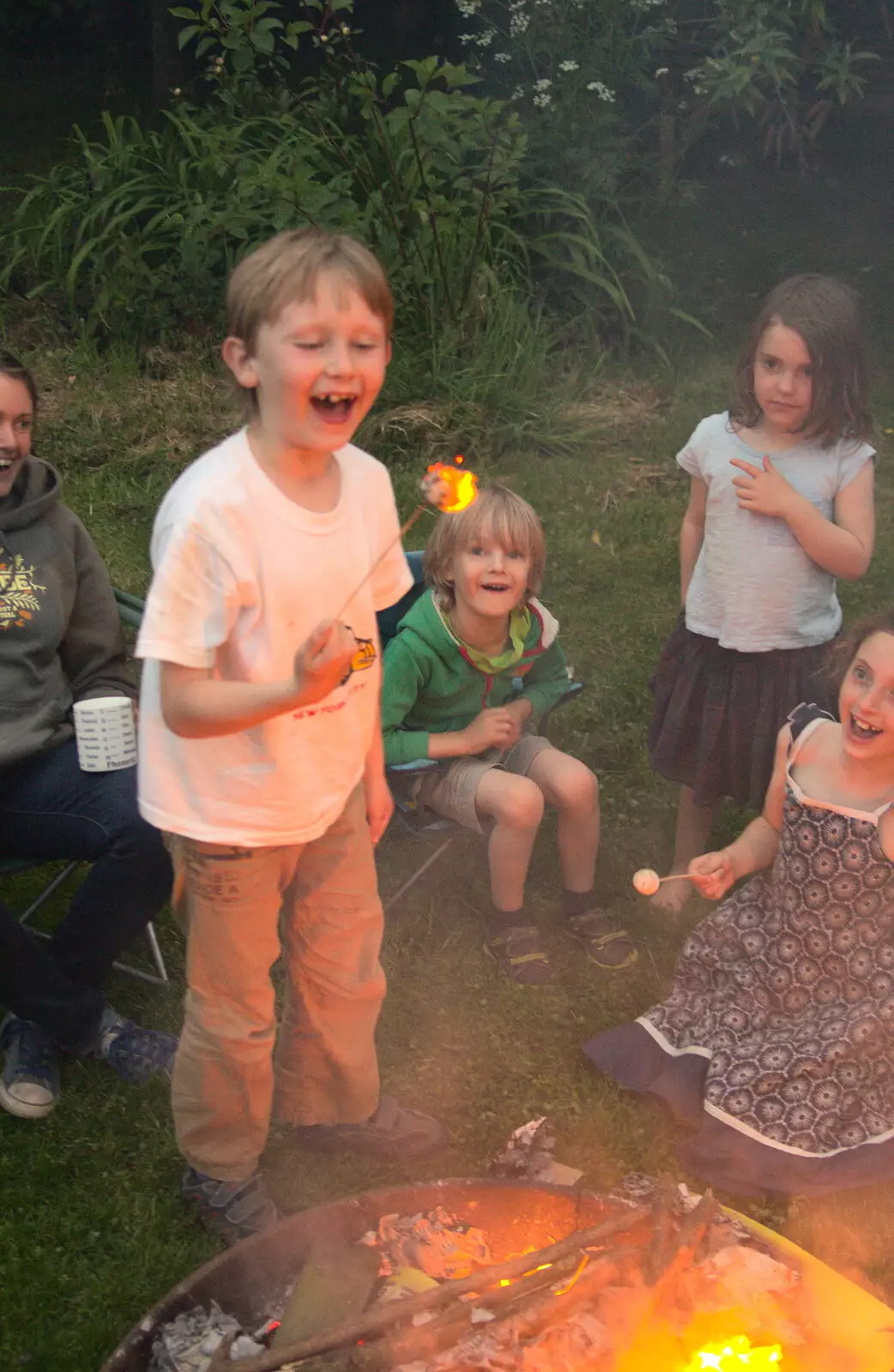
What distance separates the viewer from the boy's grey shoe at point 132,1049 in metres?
3.18

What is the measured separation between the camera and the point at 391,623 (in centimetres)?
380

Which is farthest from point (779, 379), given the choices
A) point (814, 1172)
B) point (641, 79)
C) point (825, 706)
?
point (641, 79)

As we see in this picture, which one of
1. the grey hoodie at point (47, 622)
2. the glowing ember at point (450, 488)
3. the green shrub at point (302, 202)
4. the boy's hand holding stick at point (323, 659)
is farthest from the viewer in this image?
the green shrub at point (302, 202)

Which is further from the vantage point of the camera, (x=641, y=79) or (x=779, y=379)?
(x=641, y=79)

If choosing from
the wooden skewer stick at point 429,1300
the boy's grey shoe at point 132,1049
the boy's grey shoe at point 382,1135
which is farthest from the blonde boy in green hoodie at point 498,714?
the wooden skewer stick at point 429,1300

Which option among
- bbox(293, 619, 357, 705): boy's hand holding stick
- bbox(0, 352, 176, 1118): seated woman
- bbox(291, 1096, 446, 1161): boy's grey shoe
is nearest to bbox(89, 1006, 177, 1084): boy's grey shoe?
bbox(0, 352, 176, 1118): seated woman

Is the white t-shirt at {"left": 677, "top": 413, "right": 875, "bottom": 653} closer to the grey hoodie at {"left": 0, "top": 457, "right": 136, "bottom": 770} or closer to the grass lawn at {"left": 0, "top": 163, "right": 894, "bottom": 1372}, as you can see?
the grass lawn at {"left": 0, "top": 163, "right": 894, "bottom": 1372}

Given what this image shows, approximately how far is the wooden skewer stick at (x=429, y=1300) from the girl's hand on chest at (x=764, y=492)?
168 centimetres

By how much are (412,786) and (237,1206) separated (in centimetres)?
121

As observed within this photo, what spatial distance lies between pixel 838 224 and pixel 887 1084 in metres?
7.00

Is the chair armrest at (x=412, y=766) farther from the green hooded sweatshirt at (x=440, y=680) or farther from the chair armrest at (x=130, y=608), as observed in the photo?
the chair armrest at (x=130, y=608)

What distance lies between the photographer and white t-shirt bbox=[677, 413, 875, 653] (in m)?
3.39

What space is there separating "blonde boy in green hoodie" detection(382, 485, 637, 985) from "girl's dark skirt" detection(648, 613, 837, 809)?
26cm

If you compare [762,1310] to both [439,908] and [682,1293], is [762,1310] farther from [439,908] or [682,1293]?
[439,908]
